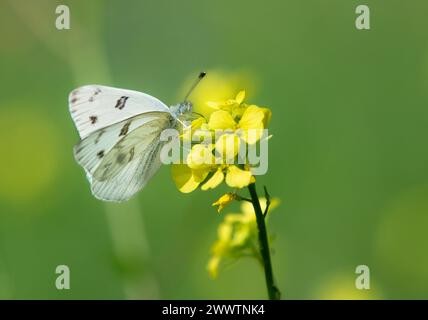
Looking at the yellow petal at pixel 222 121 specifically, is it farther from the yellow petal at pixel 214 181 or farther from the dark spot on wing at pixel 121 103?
the dark spot on wing at pixel 121 103

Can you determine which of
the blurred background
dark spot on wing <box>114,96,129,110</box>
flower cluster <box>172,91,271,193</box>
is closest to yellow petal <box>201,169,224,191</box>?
flower cluster <box>172,91,271,193</box>

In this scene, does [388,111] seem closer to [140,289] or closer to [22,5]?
[140,289]

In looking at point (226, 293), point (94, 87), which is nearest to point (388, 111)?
point (226, 293)

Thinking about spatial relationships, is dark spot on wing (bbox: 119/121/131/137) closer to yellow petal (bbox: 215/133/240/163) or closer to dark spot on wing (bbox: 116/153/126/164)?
dark spot on wing (bbox: 116/153/126/164)

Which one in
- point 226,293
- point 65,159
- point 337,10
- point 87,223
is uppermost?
point 337,10

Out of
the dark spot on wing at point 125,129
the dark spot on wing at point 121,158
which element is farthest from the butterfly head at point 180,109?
the dark spot on wing at point 121,158

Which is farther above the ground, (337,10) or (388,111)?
(337,10)
